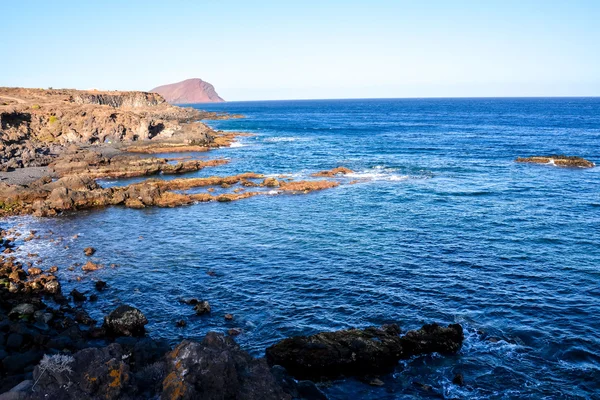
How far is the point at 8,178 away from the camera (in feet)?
203

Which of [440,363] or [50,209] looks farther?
[50,209]

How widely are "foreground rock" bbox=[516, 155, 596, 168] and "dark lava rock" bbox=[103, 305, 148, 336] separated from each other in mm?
69712

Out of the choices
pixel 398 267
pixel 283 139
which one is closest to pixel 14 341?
pixel 398 267

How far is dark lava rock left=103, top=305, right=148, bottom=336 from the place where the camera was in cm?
2372

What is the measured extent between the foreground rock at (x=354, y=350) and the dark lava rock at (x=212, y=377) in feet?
23.2

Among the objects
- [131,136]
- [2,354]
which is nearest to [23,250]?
[2,354]

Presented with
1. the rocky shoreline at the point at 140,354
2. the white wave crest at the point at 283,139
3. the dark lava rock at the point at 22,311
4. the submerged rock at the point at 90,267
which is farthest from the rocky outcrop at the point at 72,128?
the dark lava rock at the point at 22,311

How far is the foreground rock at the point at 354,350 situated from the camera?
2017 cm

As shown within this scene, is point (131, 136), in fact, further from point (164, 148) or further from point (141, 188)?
point (141, 188)

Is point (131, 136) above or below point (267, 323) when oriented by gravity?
above

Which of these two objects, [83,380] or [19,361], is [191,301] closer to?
[19,361]

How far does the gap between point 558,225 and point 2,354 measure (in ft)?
140

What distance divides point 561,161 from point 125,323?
234ft

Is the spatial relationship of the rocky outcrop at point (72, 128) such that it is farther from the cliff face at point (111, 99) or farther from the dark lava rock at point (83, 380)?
the dark lava rock at point (83, 380)
